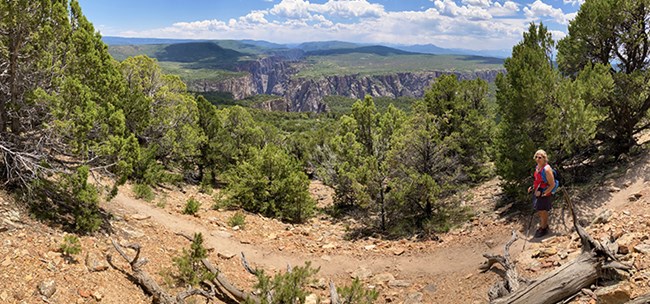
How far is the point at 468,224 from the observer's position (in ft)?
50.1

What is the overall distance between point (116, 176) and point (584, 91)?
15.2m

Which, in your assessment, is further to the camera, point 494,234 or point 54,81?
point 494,234

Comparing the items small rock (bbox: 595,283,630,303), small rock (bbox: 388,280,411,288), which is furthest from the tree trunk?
small rock (bbox: 388,280,411,288)

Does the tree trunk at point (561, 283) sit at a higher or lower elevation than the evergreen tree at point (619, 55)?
lower

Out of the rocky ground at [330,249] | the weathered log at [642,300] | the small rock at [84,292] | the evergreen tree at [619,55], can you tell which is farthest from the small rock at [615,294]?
the small rock at [84,292]

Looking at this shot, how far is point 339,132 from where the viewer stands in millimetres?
21766

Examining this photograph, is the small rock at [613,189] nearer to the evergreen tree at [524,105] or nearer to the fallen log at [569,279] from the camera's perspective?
the evergreen tree at [524,105]

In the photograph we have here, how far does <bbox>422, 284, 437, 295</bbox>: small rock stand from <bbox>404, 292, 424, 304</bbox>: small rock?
240mm

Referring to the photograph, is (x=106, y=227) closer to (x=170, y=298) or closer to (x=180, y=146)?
(x=170, y=298)

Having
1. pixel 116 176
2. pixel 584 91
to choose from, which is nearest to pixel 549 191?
pixel 584 91

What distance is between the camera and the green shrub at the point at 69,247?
8164mm

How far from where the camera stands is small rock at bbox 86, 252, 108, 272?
829cm

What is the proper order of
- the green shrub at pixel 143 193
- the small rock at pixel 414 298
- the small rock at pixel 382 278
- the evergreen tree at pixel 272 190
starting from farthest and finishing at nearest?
the evergreen tree at pixel 272 190, the green shrub at pixel 143 193, the small rock at pixel 382 278, the small rock at pixel 414 298

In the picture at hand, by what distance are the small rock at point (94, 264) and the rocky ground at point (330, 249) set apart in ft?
0.09
